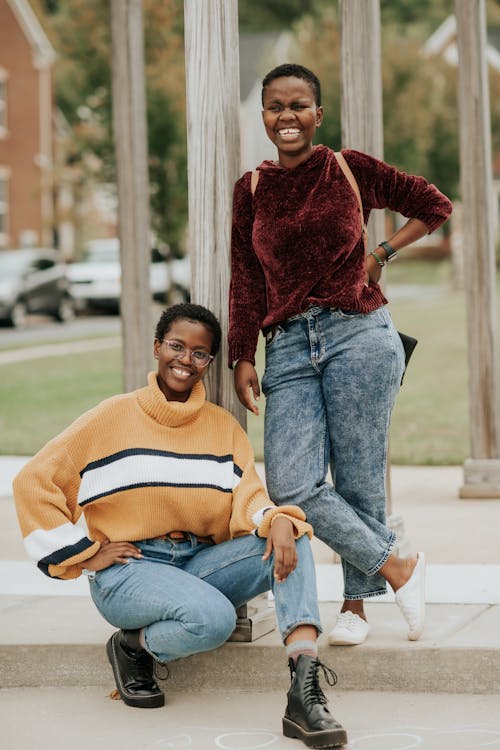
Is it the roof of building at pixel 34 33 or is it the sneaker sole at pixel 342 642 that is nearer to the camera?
the sneaker sole at pixel 342 642

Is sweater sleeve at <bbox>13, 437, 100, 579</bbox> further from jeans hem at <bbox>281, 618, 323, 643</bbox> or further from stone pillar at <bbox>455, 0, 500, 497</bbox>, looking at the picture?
stone pillar at <bbox>455, 0, 500, 497</bbox>

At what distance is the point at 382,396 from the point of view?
4238 millimetres

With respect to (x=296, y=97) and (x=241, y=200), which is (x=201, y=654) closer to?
(x=241, y=200)

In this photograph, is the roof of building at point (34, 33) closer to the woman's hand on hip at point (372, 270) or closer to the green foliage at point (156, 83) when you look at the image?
the green foliage at point (156, 83)

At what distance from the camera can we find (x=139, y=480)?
411 cm

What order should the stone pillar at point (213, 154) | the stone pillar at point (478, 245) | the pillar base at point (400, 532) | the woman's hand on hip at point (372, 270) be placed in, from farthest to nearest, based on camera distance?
the stone pillar at point (478, 245), the pillar base at point (400, 532), the stone pillar at point (213, 154), the woman's hand on hip at point (372, 270)

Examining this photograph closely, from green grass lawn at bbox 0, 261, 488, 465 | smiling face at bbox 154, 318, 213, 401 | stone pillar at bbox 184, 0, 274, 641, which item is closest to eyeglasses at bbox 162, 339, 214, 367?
smiling face at bbox 154, 318, 213, 401

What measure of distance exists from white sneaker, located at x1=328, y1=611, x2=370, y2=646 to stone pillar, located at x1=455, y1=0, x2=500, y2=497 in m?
3.19

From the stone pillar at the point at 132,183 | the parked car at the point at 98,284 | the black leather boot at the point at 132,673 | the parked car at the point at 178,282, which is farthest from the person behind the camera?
the parked car at the point at 178,282

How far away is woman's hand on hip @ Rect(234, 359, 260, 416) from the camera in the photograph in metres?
4.27

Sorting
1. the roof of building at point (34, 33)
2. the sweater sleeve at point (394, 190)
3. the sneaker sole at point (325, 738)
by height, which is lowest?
the sneaker sole at point (325, 738)

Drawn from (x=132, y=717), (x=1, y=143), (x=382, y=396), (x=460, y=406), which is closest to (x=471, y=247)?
(x=382, y=396)

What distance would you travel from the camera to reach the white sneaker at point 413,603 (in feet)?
14.3

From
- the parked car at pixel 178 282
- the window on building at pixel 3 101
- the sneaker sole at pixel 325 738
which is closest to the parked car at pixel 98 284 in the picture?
the parked car at pixel 178 282
